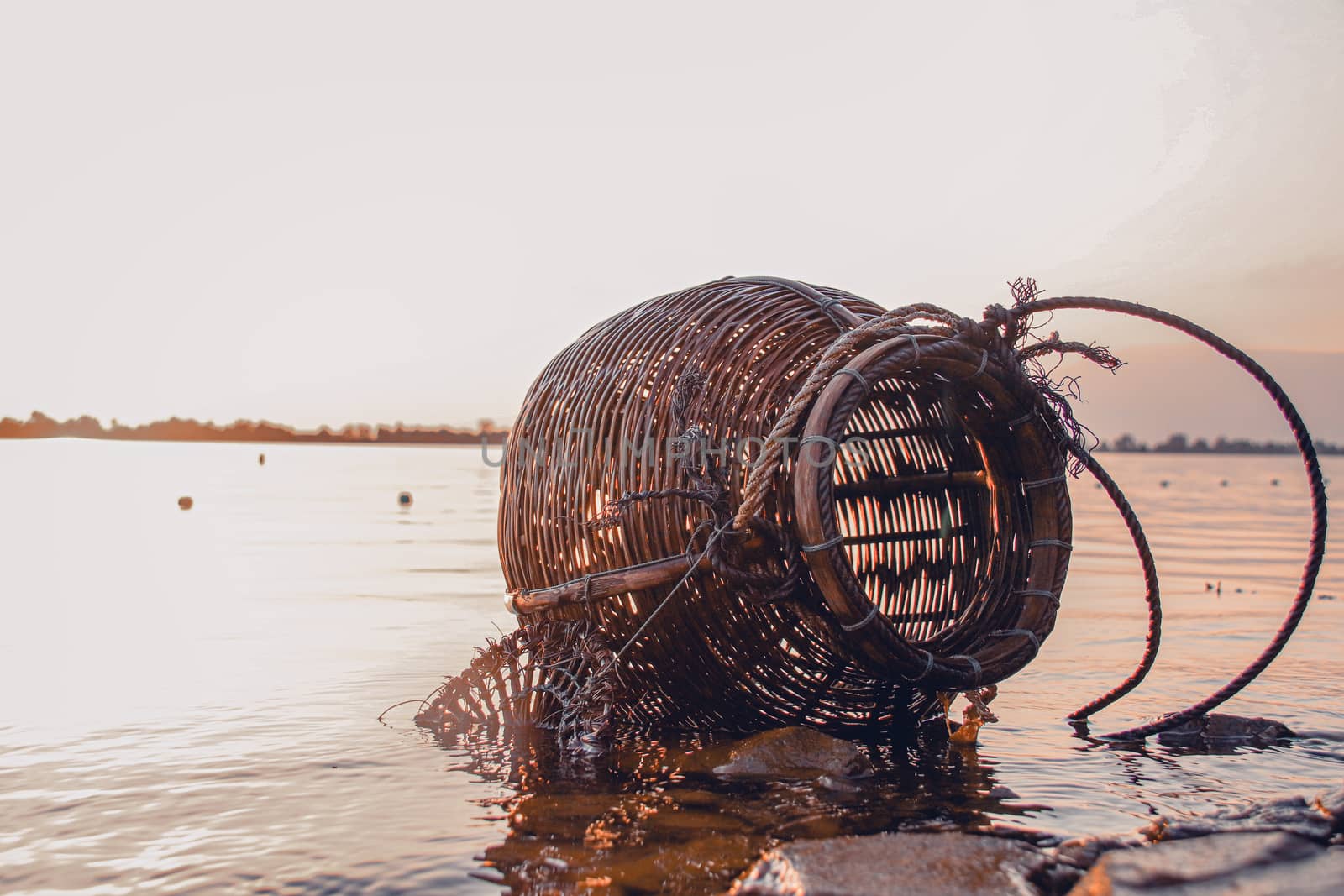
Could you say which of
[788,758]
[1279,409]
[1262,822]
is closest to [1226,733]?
[1279,409]

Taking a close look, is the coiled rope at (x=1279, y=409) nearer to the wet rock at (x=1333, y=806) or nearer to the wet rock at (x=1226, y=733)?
the wet rock at (x=1226, y=733)

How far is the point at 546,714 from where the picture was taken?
5.58m

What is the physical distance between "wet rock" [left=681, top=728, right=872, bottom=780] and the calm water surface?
0.49ft

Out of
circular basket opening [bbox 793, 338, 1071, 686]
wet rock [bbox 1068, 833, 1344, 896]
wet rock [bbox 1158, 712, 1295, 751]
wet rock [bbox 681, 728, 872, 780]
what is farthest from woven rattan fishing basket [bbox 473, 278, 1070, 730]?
wet rock [bbox 1068, 833, 1344, 896]

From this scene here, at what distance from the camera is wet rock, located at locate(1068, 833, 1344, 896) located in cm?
304

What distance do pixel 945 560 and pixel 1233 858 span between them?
229cm

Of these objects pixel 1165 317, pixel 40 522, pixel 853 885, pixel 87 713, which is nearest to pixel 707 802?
pixel 853 885

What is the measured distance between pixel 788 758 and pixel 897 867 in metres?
1.47

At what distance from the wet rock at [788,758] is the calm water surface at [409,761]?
0.49 ft

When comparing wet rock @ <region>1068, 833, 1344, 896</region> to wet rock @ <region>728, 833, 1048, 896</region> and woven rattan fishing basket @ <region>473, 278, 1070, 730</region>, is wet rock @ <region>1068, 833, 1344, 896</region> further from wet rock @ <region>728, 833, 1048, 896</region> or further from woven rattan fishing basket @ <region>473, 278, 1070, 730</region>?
woven rattan fishing basket @ <region>473, 278, 1070, 730</region>

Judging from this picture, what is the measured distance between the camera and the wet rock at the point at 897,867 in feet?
10.5

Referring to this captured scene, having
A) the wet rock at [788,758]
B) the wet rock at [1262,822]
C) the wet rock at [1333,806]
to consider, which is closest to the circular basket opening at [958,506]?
the wet rock at [788,758]

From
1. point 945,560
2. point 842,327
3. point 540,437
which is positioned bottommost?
point 945,560

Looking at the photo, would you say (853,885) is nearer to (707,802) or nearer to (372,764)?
(707,802)
